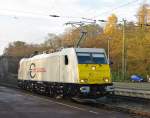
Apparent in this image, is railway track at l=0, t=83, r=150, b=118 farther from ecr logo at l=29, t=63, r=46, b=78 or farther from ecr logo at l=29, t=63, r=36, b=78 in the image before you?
ecr logo at l=29, t=63, r=36, b=78

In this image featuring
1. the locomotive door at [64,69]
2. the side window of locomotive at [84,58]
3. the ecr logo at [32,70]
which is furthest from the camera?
the ecr logo at [32,70]

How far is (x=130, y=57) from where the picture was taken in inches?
2763

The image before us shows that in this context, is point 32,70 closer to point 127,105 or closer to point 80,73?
point 80,73

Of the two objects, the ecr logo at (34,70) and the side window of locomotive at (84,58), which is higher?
the side window of locomotive at (84,58)

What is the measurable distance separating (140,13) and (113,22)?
1852cm

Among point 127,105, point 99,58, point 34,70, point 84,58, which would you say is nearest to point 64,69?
point 84,58

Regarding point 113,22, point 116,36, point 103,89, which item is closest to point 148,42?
point 116,36

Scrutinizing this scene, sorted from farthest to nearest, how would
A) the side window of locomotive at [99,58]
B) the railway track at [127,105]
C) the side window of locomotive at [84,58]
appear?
the side window of locomotive at [99,58]
the side window of locomotive at [84,58]
the railway track at [127,105]

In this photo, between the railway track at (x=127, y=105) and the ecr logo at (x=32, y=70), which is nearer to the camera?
the railway track at (x=127, y=105)

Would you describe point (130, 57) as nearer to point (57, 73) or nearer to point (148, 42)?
point (148, 42)

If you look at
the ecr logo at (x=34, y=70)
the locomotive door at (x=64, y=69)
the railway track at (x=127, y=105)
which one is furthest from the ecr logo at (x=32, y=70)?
the railway track at (x=127, y=105)

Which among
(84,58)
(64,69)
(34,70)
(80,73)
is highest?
(84,58)

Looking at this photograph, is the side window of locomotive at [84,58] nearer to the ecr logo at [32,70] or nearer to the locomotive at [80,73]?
the locomotive at [80,73]

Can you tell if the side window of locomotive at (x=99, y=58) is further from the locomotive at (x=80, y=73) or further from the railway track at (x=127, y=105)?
the railway track at (x=127, y=105)
